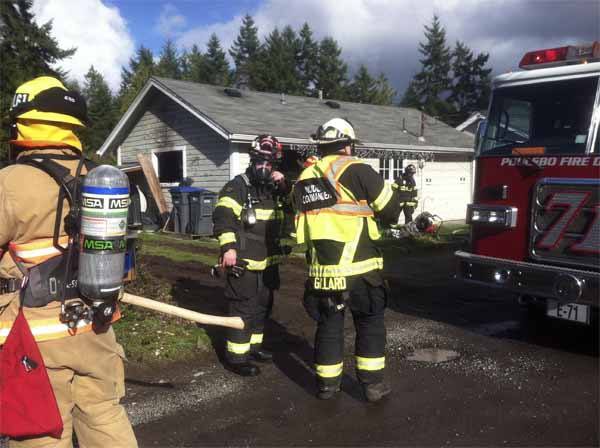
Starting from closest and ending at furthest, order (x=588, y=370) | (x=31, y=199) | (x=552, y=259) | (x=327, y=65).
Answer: (x=31, y=199) → (x=588, y=370) → (x=552, y=259) → (x=327, y=65)

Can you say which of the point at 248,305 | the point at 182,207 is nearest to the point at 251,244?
the point at 248,305

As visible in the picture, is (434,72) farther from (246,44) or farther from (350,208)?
(350,208)

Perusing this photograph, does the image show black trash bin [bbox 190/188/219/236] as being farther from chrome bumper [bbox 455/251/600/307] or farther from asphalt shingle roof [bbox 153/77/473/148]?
chrome bumper [bbox 455/251/600/307]

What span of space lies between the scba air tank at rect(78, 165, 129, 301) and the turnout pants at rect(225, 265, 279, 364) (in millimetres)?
2421

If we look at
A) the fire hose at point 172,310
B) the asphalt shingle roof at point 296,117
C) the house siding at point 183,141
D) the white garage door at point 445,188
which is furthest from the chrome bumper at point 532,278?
the white garage door at point 445,188

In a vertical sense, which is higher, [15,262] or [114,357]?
[15,262]

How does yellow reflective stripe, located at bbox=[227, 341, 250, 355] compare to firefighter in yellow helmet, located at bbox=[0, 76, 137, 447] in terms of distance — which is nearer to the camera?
firefighter in yellow helmet, located at bbox=[0, 76, 137, 447]

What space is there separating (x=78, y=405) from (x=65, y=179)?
102 centimetres

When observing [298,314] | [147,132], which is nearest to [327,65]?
[147,132]

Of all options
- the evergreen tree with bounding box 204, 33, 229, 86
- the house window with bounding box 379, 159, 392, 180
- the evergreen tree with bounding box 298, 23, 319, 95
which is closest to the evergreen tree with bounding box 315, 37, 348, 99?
the evergreen tree with bounding box 298, 23, 319, 95

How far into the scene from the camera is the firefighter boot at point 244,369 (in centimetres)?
478

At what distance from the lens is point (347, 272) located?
13.4 feet

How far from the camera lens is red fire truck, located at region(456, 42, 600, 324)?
495 cm

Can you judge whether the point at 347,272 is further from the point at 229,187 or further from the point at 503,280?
the point at 503,280
